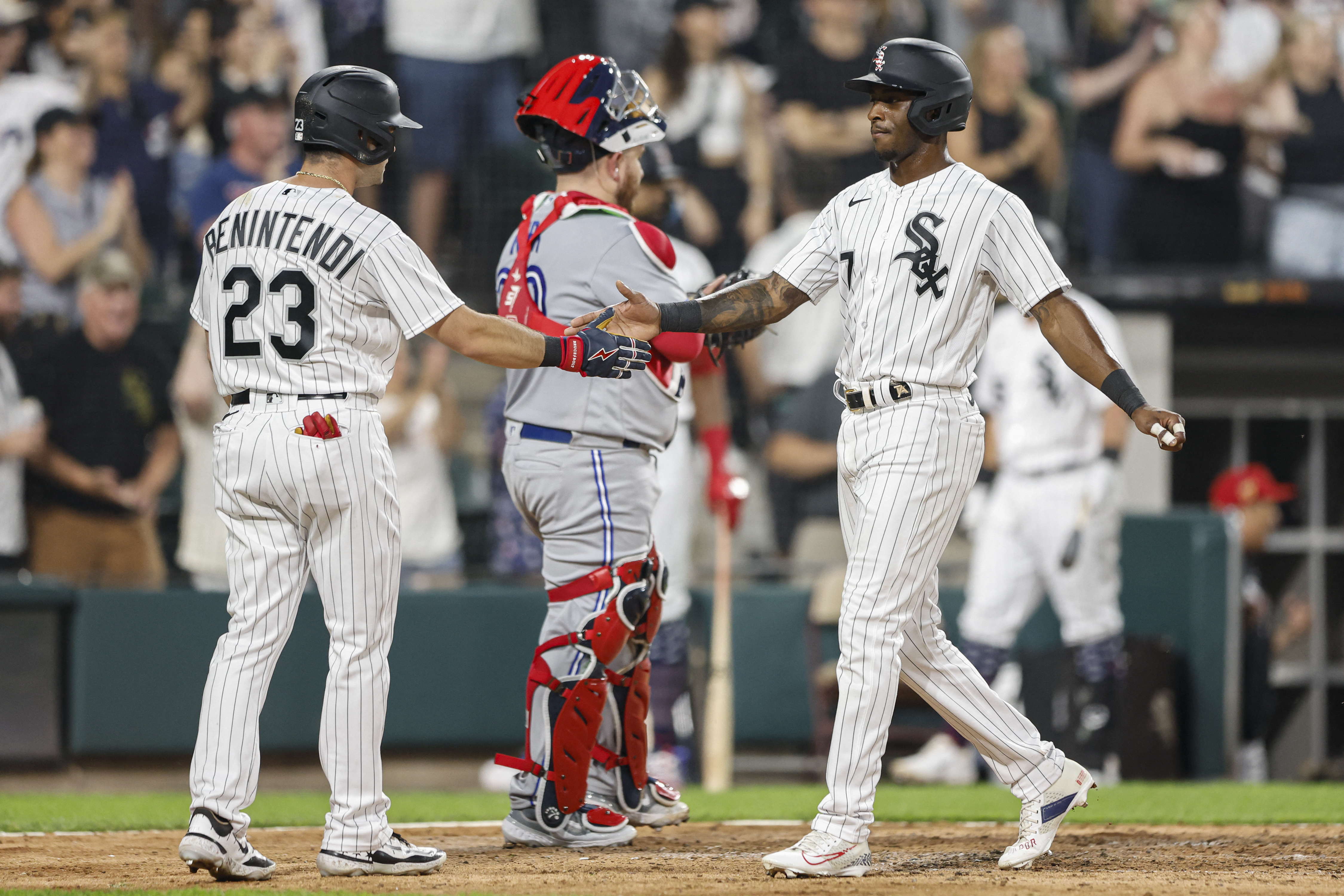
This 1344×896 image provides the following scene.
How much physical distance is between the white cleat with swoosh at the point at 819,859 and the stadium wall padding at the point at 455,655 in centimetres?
387

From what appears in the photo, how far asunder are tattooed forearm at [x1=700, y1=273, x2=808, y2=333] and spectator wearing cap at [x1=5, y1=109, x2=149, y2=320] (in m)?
5.78

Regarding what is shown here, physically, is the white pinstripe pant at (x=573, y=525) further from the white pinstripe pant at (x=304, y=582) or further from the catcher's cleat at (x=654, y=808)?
the white pinstripe pant at (x=304, y=582)

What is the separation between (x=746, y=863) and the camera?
3889 millimetres

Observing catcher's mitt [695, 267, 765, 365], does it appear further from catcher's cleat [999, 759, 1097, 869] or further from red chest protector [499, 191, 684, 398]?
catcher's cleat [999, 759, 1097, 869]

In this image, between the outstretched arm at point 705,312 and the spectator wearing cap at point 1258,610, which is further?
the spectator wearing cap at point 1258,610

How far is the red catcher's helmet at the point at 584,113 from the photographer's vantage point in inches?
171

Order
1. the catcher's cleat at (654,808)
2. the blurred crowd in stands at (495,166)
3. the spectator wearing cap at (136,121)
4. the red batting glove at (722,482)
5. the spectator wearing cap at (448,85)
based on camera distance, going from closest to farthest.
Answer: the catcher's cleat at (654,808)
the red batting glove at (722,482)
the blurred crowd in stands at (495,166)
the spectator wearing cap at (136,121)
the spectator wearing cap at (448,85)

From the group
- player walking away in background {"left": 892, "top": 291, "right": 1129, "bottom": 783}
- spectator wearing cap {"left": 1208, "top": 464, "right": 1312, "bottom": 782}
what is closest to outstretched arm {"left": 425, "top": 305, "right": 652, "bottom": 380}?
player walking away in background {"left": 892, "top": 291, "right": 1129, "bottom": 783}

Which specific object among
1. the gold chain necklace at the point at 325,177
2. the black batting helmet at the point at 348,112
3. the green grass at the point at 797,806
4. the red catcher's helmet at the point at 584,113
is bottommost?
the green grass at the point at 797,806

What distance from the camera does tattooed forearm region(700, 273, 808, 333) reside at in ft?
13.0

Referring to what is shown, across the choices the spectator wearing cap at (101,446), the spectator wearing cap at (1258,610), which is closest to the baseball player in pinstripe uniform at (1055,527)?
the spectator wearing cap at (1258,610)

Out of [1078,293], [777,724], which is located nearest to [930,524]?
[777,724]

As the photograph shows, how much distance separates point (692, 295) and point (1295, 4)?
701 cm

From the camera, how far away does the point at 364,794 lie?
3676 millimetres
